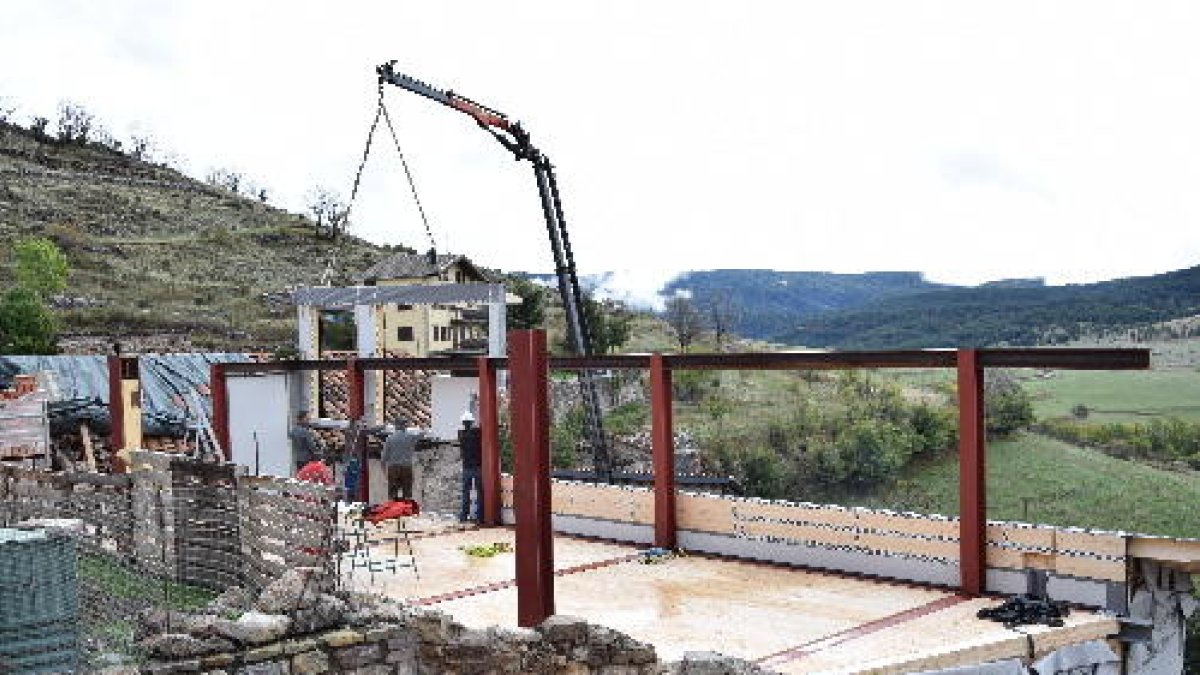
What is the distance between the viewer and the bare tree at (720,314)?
56.3 meters

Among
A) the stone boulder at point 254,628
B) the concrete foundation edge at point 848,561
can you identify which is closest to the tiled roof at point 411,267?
the concrete foundation edge at point 848,561

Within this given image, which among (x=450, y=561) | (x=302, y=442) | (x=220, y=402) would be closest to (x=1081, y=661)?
(x=450, y=561)

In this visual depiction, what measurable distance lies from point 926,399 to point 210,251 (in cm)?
3722

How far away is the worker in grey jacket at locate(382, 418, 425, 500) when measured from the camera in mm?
16469

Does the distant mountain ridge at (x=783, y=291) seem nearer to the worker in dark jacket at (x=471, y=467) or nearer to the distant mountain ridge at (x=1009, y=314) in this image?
the distant mountain ridge at (x=1009, y=314)

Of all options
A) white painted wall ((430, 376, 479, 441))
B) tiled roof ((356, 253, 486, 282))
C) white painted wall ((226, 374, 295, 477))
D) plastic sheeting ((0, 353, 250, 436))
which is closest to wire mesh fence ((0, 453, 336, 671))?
white painted wall ((226, 374, 295, 477))

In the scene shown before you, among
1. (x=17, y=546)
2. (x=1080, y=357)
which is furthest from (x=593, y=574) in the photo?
(x=17, y=546)

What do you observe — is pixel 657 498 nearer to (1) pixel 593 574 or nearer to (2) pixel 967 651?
(1) pixel 593 574

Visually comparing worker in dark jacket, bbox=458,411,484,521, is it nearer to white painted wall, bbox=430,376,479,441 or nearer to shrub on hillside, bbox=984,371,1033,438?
white painted wall, bbox=430,376,479,441

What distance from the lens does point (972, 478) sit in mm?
11102

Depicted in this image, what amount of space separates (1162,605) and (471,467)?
887 cm

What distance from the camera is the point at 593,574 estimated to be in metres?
12.4

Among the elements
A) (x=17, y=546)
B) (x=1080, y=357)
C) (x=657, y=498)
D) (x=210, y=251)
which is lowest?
(x=657, y=498)

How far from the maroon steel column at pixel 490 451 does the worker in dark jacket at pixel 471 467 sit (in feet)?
0.34
